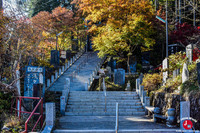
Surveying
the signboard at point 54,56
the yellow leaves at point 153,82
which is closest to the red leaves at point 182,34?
the yellow leaves at point 153,82

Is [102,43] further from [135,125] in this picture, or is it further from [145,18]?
[135,125]

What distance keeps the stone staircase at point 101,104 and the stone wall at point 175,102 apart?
1.54 meters

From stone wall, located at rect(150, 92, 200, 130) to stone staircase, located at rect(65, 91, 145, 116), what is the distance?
1.54 meters

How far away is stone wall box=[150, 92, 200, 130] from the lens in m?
9.41

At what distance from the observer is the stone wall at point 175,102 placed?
9.41 m

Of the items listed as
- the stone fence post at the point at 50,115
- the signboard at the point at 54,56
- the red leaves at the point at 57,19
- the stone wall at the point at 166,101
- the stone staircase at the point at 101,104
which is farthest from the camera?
the red leaves at the point at 57,19

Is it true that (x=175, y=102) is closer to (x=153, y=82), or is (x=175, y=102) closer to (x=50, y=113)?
(x=153, y=82)

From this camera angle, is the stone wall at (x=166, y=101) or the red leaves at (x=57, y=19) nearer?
the stone wall at (x=166, y=101)

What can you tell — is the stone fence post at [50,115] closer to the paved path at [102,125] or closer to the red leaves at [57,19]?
the paved path at [102,125]

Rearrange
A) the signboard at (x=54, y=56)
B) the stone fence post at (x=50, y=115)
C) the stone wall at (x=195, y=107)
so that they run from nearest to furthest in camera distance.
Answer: the stone wall at (x=195, y=107), the stone fence post at (x=50, y=115), the signboard at (x=54, y=56)

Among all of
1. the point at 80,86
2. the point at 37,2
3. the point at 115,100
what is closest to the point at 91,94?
the point at 115,100

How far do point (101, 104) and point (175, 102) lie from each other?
235 inches

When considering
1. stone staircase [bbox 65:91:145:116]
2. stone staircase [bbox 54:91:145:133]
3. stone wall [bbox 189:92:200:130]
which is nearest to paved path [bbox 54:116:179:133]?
stone staircase [bbox 54:91:145:133]

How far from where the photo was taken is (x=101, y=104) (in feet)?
51.6
